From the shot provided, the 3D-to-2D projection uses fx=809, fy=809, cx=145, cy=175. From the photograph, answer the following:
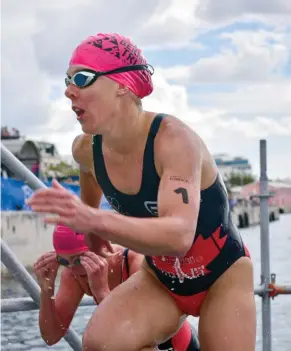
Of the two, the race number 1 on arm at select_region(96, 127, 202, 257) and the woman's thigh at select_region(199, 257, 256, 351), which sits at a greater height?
the race number 1 on arm at select_region(96, 127, 202, 257)

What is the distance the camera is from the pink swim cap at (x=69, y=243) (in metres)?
4.20

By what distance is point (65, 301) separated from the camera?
14.3 ft

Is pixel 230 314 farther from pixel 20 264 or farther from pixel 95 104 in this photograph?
pixel 20 264

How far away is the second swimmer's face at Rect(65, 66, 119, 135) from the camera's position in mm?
3230

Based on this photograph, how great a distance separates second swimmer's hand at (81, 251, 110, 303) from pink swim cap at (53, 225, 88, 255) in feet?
0.70

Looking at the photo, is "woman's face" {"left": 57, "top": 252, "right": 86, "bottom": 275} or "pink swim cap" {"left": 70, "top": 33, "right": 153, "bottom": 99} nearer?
"pink swim cap" {"left": 70, "top": 33, "right": 153, "bottom": 99}

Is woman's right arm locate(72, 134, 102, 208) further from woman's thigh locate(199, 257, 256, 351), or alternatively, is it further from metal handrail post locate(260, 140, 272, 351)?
metal handrail post locate(260, 140, 272, 351)

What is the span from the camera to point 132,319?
11.1ft

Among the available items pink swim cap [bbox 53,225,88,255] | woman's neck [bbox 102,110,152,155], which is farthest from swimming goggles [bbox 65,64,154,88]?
pink swim cap [bbox 53,225,88,255]

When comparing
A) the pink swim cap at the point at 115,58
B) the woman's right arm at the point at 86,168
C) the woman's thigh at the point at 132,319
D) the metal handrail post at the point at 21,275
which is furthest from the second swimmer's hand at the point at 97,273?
the pink swim cap at the point at 115,58

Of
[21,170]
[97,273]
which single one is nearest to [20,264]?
[21,170]

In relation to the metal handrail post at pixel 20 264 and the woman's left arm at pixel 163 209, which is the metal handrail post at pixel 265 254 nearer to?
the metal handrail post at pixel 20 264

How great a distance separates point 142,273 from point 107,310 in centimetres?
34

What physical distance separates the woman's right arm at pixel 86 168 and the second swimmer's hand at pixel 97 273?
28 cm
